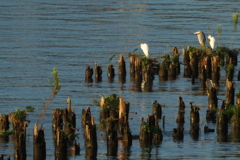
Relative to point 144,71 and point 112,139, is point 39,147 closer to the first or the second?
point 112,139

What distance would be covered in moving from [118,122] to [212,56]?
1284cm

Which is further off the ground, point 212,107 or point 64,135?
point 212,107

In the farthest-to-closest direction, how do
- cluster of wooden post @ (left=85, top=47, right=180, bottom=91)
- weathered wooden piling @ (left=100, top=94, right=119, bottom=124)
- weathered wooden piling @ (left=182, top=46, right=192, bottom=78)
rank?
1. weathered wooden piling @ (left=182, top=46, right=192, bottom=78)
2. cluster of wooden post @ (left=85, top=47, right=180, bottom=91)
3. weathered wooden piling @ (left=100, top=94, right=119, bottom=124)

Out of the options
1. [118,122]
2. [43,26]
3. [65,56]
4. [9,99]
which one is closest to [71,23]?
[43,26]

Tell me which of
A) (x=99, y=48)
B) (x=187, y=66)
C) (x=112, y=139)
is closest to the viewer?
(x=112, y=139)

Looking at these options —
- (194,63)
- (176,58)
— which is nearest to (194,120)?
(194,63)

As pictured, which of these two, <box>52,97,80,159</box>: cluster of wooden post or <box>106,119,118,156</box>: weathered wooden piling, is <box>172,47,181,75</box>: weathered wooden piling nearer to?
<box>52,97,80,159</box>: cluster of wooden post

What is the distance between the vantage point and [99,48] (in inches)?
1842

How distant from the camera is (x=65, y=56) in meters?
42.8

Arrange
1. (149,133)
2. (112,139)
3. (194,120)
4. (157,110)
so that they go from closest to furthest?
(112,139) < (149,133) < (194,120) < (157,110)

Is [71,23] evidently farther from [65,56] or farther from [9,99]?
[9,99]

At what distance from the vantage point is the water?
20.9 m

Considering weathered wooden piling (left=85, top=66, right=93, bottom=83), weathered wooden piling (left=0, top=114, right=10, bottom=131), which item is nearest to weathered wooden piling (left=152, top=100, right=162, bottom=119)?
weathered wooden piling (left=0, top=114, right=10, bottom=131)

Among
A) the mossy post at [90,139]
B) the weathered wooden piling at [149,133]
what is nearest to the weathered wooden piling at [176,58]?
the weathered wooden piling at [149,133]
